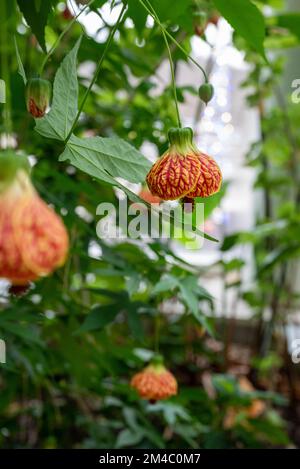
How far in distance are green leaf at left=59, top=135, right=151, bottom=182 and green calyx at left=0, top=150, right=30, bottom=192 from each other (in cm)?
6

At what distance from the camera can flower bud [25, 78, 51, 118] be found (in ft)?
1.02

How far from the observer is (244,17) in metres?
0.32

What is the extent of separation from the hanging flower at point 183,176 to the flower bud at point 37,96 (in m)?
0.07

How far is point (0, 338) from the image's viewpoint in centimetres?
48

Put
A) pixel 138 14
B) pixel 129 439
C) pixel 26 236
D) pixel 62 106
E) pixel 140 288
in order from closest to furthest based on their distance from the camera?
pixel 26 236, pixel 62 106, pixel 138 14, pixel 129 439, pixel 140 288

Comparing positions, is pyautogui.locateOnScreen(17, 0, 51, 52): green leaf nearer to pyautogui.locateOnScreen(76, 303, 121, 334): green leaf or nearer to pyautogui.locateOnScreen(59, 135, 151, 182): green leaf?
pyautogui.locateOnScreen(59, 135, 151, 182): green leaf

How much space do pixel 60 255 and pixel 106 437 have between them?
68 cm

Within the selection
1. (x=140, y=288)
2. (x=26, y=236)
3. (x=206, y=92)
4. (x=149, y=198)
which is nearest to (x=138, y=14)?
(x=206, y=92)

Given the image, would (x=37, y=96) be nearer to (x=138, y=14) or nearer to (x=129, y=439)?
(x=138, y=14)

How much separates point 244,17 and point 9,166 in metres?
0.18

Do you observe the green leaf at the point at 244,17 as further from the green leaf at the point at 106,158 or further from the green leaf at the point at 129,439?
the green leaf at the point at 129,439

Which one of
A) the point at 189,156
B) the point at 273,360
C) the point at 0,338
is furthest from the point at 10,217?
the point at 273,360

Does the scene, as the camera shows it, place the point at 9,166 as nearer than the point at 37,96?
Yes

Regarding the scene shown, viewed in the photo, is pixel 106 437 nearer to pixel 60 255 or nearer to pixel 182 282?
pixel 182 282
